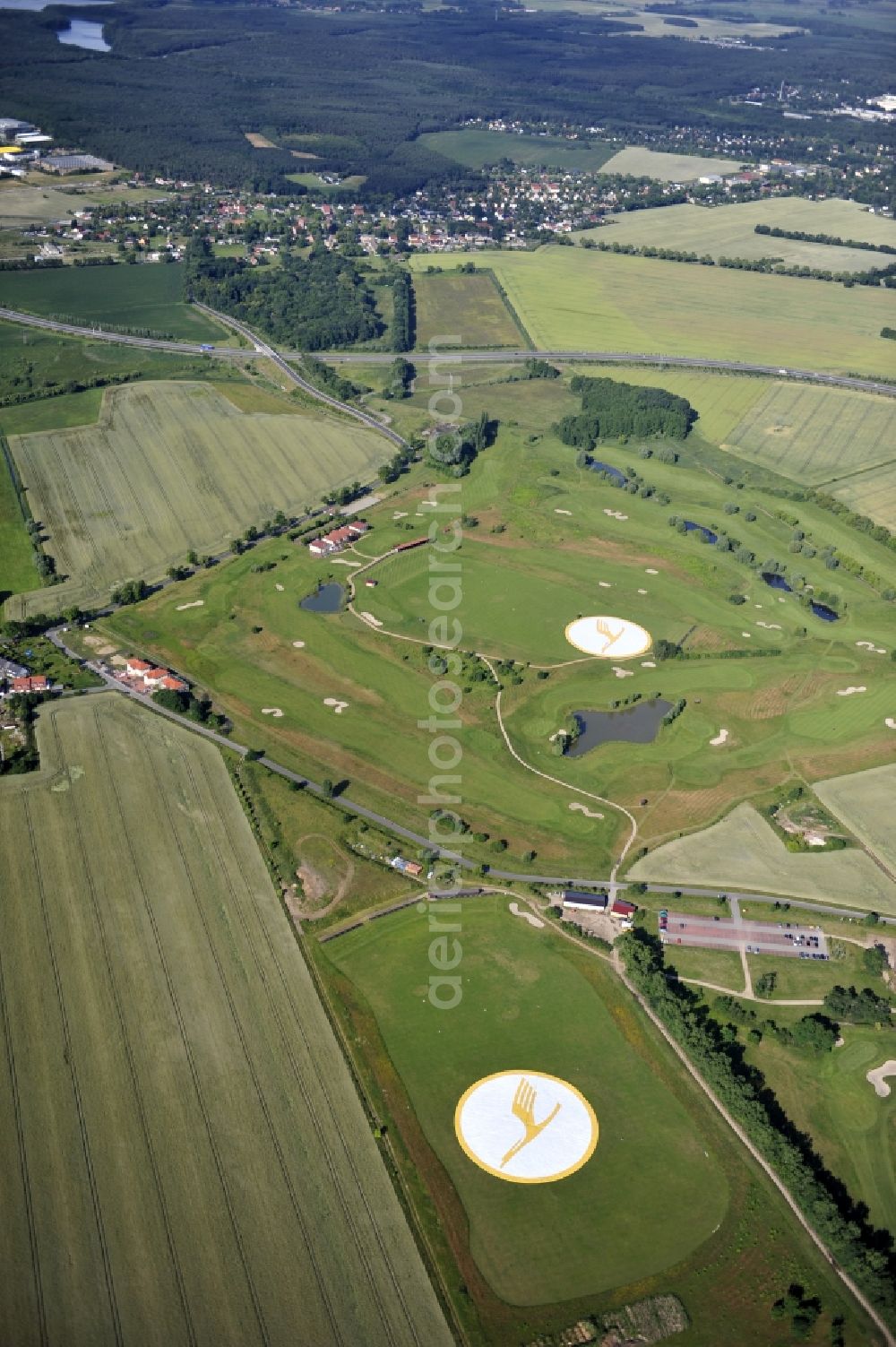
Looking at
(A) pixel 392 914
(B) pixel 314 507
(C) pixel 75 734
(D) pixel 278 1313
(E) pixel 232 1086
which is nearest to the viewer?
(D) pixel 278 1313

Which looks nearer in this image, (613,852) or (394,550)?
(613,852)

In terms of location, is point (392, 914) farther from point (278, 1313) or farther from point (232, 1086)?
point (278, 1313)

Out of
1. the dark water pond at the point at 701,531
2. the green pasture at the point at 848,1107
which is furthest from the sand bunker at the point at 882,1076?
the dark water pond at the point at 701,531

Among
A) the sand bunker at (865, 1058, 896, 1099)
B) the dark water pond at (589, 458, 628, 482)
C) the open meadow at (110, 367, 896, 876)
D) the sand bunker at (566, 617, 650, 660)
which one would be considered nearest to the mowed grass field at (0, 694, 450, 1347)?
the open meadow at (110, 367, 896, 876)

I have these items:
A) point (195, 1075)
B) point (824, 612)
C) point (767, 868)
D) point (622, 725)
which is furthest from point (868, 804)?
point (195, 1075)

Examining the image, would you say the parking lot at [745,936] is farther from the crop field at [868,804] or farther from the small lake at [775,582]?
the small lake at [775,582]

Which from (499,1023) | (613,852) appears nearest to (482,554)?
(613,852)

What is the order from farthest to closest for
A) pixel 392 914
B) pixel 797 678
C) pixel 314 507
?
1. pixel 314 507
2. pixel 797 678
3. pixel 392 914
